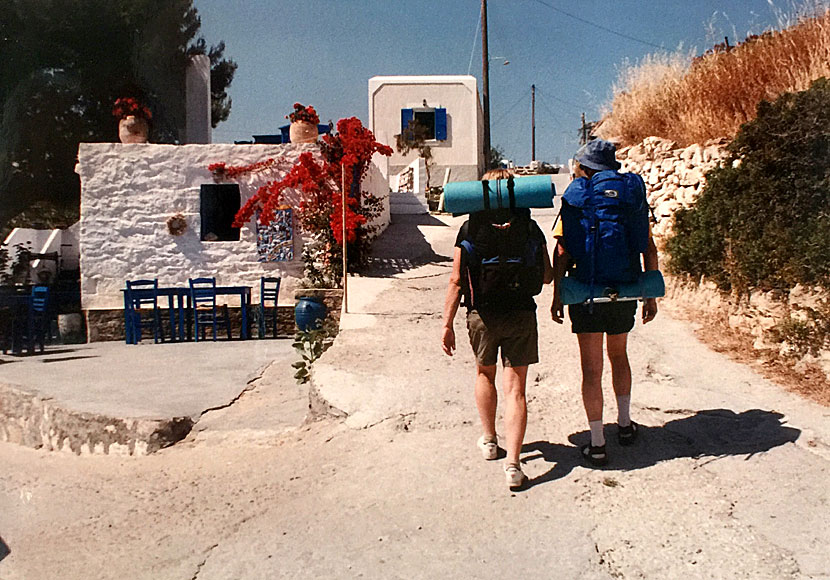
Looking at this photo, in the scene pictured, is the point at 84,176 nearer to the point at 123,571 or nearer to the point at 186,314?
the point at 186,314

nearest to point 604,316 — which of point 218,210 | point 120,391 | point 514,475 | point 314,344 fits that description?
point 514,475

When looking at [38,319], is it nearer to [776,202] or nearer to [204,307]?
[204,307]

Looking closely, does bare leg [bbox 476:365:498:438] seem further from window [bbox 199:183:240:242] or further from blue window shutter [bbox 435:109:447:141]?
blue window shutter [bbox 435:109:447:141]

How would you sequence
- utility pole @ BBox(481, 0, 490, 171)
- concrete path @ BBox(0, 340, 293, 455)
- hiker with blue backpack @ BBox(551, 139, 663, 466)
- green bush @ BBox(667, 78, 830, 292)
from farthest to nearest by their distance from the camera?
utility pole @ BBox(481, 0, 490, 171), concrete path @ BBox(0, 340, 293, 455), green bush @ BBox(667, 78, 830, 292), hiker with blue backpack @ BBox(551, 139, 663, 466)

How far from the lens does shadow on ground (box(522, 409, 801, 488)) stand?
3.67m

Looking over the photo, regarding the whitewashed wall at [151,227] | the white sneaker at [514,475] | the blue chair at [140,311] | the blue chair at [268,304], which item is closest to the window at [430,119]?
the whitewashed wall at [151,227]

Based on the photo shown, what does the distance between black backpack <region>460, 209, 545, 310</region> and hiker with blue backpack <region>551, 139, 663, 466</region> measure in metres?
0.24

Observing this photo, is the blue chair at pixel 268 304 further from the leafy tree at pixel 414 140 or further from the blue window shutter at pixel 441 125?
the blue window shutter at pixel 441 125

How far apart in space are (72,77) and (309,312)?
4.37m

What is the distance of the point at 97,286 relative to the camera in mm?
11828

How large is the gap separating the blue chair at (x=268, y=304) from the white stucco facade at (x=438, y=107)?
11905 mm

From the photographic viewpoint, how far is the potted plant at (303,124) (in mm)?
11266

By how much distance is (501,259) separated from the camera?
11.1ft

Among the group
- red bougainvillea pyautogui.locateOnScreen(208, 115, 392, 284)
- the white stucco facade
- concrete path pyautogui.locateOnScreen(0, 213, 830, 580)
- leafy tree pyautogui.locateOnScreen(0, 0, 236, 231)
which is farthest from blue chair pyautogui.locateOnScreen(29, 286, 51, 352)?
the white stucco facade
